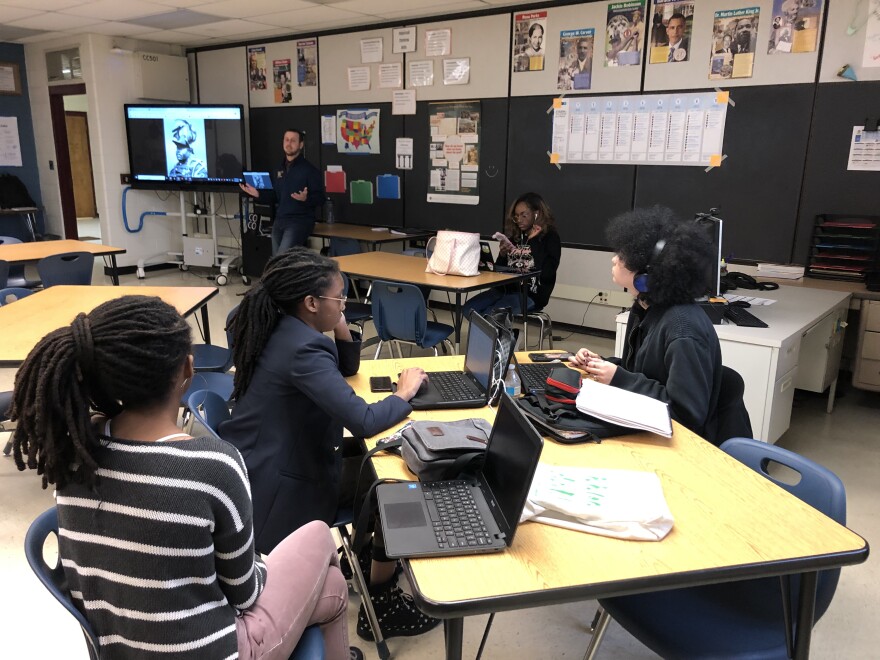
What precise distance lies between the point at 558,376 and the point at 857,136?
11.1ft

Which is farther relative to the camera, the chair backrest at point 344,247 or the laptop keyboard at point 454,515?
the chair backrest at point 344,247

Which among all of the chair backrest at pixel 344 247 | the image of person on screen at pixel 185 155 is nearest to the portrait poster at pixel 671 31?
the chair backrest at pixel 344 247

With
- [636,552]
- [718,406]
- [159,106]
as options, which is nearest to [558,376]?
[718,406]

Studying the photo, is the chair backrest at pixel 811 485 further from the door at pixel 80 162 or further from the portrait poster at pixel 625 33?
the door at pixel 80 162

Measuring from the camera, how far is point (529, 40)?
5309 millimetres

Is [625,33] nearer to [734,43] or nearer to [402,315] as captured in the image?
[734,43]

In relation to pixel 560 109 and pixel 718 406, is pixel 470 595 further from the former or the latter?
pixel 560 109

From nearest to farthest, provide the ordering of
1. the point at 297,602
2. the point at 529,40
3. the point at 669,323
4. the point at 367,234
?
the point at 297,602 → the point at 669,323 → the point at 529,40 → the point at 367,234

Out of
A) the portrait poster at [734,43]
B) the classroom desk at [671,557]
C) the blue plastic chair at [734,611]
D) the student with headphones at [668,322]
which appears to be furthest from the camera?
the portrait poster at [734,43]

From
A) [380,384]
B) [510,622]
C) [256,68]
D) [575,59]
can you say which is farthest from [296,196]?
[510,622]

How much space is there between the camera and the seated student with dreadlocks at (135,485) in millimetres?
1037

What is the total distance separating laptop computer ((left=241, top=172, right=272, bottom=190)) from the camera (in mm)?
6977

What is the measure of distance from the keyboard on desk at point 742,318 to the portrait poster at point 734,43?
2.07 meters

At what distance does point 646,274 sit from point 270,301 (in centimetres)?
117
